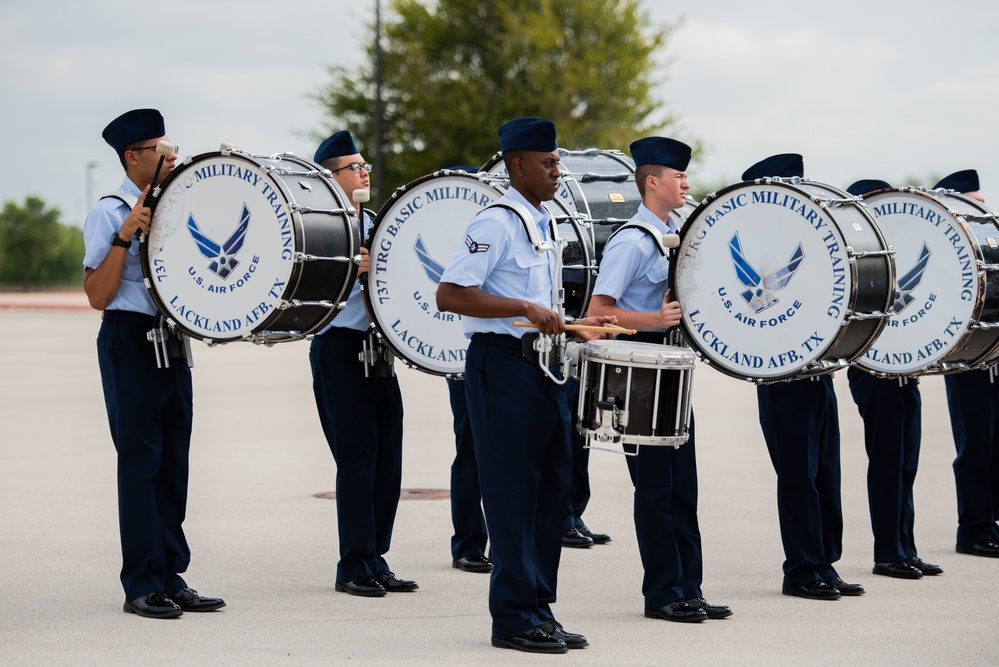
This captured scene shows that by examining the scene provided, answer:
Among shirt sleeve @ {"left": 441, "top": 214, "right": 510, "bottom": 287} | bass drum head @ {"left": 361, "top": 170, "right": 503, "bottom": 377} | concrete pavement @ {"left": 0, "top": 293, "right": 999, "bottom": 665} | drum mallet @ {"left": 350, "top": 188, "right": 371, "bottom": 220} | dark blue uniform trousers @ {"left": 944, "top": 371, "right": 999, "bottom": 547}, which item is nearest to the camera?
shirt sleeve @ {"left": 441, "top": 214, "right": 510, "bottom": 287}

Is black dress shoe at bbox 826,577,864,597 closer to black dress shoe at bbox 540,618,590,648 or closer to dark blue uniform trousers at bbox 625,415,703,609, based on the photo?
dark blue uniform trousers at bbox 625,415,703,609

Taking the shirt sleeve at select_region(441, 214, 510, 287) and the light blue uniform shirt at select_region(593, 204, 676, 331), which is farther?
the light blue uniform shirt at select_region(593, 204, 676, 331)

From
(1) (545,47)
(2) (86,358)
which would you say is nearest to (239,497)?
(2) (86,358)

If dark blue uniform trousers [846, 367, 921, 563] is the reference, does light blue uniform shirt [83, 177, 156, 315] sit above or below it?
above

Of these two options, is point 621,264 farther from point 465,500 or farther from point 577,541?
point 577,541

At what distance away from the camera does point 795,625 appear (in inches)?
253

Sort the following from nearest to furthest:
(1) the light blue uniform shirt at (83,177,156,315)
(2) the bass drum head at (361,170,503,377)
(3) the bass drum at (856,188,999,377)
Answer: (1) the light blue uniform shirt at (83,177,156,315)
(2) the bass drum head at (361,170,503,377)
(3) the bass drum at (856,188,999,377)

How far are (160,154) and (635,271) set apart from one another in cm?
210

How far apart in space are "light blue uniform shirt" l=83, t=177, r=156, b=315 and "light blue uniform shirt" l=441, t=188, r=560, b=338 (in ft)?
4.79

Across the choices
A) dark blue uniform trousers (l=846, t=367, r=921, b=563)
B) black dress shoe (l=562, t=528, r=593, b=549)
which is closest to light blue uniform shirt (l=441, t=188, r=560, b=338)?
dark blue uniform trousers (l=846, t=367, r=921, b=563)

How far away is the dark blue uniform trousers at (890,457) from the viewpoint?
771 cm

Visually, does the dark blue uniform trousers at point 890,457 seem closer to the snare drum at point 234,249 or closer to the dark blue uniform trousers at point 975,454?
the dark blue uniform trousers at point 975,454

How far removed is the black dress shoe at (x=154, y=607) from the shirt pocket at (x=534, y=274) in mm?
2030

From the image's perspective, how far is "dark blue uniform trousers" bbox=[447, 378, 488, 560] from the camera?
7832 millimetres
